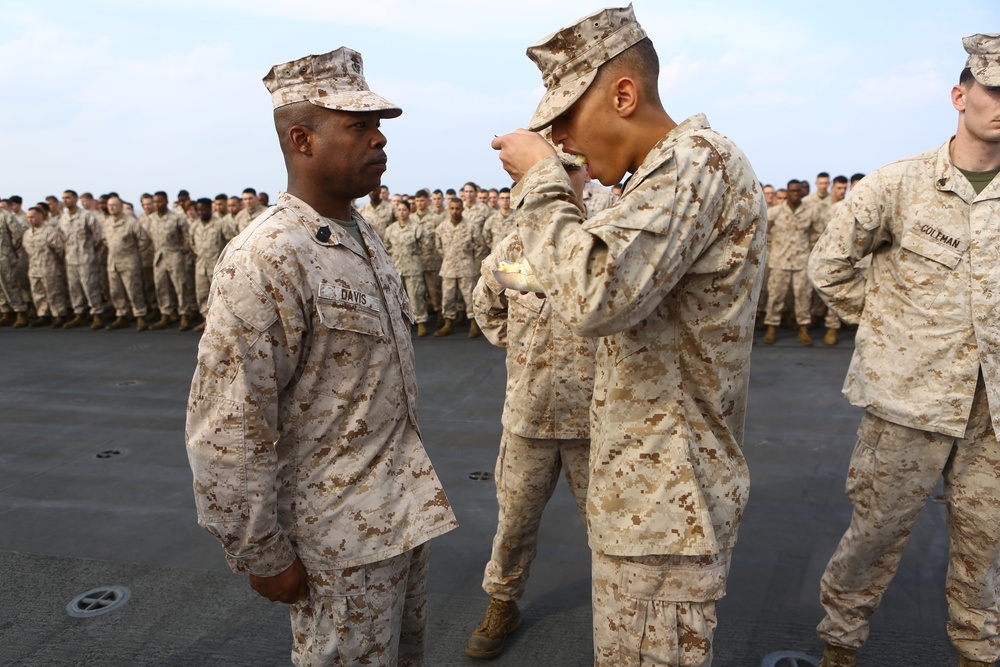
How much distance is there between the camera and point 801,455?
4.62 m

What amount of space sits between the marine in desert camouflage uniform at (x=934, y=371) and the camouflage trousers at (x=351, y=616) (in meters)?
1.57

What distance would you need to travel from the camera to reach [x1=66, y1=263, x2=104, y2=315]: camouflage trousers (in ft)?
34.2

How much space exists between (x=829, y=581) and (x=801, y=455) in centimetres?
225

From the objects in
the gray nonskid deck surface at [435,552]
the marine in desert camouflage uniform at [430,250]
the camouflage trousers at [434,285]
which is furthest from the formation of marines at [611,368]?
the camouflage trousers at [434,285]

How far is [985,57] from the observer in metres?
2.19

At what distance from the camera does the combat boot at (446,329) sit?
942 cm

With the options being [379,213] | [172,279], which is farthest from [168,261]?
[379,213]

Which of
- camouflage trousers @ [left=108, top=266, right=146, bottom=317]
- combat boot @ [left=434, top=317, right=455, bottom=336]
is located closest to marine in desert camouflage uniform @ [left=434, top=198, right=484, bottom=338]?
combat boot @ [left=434, top=317, right=455, bottom=336]

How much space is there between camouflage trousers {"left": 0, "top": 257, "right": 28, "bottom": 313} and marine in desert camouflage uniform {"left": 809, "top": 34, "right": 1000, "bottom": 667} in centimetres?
1190

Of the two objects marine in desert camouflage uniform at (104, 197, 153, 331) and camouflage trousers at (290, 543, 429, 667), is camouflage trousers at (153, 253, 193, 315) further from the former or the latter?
camouflage trousers at (290, 543, 429, 667)

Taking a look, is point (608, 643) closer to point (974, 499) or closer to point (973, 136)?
point (974, 499)

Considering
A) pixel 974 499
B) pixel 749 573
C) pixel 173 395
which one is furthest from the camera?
pixel 173 395

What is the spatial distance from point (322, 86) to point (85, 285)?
10.3 meters

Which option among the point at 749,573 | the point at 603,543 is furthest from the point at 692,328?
the point at 749,573
